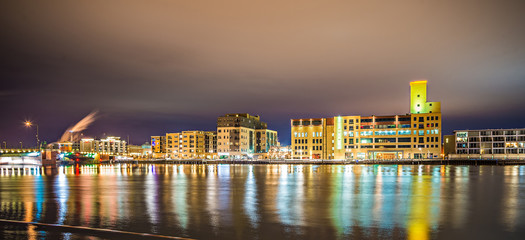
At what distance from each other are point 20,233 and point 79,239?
334 centimetres

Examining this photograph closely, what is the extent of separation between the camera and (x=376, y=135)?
150125 millimetres

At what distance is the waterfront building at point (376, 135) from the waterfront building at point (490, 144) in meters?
26.3

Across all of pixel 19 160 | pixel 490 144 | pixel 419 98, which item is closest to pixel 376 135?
pixel 419 98

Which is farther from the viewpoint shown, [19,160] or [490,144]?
[490,144]

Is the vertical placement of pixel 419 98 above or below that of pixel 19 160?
above

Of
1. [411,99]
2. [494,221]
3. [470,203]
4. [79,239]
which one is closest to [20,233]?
[79,239]

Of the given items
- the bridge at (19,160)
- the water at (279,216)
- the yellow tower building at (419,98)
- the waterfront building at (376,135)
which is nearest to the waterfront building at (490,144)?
the yellow tower building at (419,98)

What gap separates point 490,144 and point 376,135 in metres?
54.8

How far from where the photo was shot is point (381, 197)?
92.9ft

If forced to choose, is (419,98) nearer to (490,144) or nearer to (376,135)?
(376,135)

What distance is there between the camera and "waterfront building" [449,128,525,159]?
155m

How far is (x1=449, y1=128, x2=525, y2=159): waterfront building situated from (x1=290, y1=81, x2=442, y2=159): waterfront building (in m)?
26.3

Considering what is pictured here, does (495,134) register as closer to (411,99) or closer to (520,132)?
(520,132)

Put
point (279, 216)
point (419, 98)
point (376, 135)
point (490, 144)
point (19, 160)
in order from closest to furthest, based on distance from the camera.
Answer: point (279, 216) → point (19, 160) → point (376, 135) → point (419, 98) → point (490, 144)
